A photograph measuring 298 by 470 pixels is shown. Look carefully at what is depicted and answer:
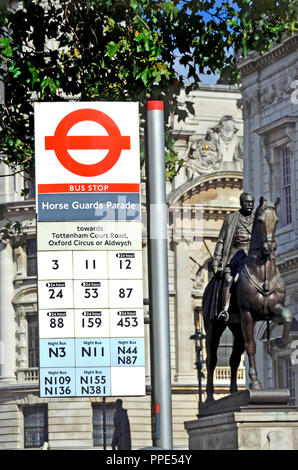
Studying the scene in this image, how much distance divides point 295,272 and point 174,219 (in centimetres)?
2860

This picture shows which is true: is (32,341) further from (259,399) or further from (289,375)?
(259,399)

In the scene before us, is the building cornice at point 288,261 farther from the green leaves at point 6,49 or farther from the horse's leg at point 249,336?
the horse's leg at point 249,336

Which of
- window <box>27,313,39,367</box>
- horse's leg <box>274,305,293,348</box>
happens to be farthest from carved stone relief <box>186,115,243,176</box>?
horse's leg <box>274,305,293,348</box>

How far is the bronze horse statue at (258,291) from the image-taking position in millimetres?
17297

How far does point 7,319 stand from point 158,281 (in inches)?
2162

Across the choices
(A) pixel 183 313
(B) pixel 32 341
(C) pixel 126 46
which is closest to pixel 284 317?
(C) pixel 126 46

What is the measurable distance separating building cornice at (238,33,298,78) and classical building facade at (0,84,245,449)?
18739mm

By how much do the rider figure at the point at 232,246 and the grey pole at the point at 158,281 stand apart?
4.51 metres

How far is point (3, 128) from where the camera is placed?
24562mm

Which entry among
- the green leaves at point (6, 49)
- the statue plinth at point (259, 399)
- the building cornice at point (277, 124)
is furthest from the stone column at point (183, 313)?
the statue plinth at point (259, 399)

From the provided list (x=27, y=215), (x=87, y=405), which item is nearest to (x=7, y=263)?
(x=27, y=215)

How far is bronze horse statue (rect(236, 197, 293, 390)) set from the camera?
17.3m

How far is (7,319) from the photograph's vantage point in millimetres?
67625
